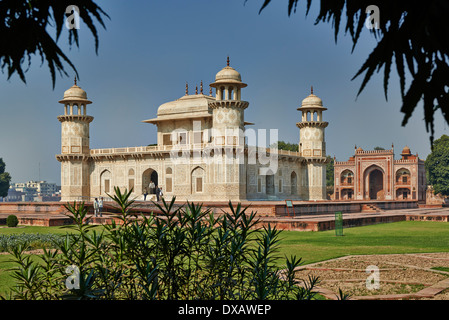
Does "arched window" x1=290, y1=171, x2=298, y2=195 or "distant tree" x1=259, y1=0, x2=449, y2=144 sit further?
"arched window" x1=290, y1=171, x2=298, y2=195

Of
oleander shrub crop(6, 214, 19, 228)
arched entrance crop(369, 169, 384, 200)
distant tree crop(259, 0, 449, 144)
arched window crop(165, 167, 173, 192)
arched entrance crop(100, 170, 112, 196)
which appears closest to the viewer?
distant tree crop(259, 0, 449, 144)

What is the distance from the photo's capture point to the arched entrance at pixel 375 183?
55703mm

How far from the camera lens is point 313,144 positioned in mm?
37406

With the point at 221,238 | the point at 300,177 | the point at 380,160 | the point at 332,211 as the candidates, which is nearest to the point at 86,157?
the point at 300,177

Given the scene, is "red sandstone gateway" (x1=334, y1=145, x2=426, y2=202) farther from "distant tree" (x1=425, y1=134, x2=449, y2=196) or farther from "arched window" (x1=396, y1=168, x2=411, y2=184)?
"distant tree" (x1=425, y1=134, x2=449, y2=196)

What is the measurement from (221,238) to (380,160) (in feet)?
164

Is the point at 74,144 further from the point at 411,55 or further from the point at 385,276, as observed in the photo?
the point at 411,55

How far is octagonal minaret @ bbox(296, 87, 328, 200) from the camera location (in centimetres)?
3694

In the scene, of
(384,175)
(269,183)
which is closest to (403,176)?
(384,175)

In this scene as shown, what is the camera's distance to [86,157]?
36.4 meters

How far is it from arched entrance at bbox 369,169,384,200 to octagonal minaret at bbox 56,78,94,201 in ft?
103

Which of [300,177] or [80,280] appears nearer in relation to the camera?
[80,280]

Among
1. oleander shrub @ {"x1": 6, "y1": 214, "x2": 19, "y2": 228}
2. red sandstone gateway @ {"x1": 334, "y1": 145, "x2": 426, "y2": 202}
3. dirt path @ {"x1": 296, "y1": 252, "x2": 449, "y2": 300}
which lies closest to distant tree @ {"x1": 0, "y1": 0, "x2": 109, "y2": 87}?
dirt path @ {"x1": 296, "y1": 252, "x2": 449, "y2": 300}
